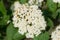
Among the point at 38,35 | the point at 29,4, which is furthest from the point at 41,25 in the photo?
the point at 29,4

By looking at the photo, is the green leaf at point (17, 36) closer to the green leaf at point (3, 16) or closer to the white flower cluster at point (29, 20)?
the white flower cluster at point (29, 20)

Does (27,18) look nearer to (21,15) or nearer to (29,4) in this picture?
(21,15)

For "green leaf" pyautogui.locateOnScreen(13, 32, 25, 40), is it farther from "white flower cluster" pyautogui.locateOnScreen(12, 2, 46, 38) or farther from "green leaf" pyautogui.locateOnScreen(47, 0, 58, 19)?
"green leaf" pyautogui.locateOnScreen(47, 0, 58, 19)

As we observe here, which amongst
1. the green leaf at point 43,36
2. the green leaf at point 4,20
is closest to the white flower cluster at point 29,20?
the green leaf at point 43,36

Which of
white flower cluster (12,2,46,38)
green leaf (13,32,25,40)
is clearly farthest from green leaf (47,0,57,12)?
green leaf (13,32,25,40)

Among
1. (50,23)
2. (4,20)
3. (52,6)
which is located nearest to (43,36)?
(50,23)

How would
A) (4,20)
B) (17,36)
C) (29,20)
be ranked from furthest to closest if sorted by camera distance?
(4,20), (17,36), (29,20)

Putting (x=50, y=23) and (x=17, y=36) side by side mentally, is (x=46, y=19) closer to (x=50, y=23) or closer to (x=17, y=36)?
(x=50, y=23)

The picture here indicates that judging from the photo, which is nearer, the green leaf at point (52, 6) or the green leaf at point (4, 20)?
the green leaf at point (52, 6)
